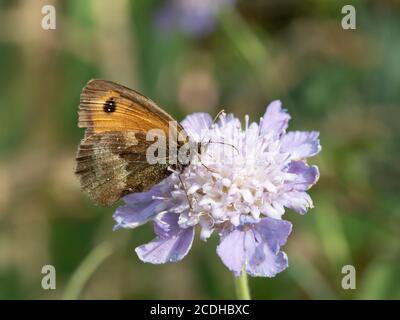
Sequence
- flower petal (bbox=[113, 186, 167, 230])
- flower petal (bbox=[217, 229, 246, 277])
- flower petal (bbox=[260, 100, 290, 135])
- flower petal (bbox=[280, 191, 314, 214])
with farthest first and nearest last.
→ flower petal (bbox=[260, 100, 290, 135]) < flower petal (bbox=[113, 186, 167, 230]) < flower petal (bbox=[280, 191, 314, 214]) < flower petal (bbox=[217, 229, 246, 277])

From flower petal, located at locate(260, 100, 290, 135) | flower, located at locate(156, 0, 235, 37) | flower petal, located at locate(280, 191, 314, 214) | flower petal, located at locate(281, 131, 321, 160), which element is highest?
flower, located at locate(156, 0, 235, 37)

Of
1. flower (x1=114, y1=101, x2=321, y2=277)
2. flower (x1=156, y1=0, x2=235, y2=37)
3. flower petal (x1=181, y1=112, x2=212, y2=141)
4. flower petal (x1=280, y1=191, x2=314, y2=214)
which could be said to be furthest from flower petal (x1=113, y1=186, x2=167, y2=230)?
flower (x1=156, y1=0, x2=235, y2=37)

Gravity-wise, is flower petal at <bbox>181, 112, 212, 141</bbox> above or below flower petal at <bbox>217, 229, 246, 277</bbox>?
above

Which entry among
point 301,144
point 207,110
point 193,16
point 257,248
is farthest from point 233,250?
point 193,16

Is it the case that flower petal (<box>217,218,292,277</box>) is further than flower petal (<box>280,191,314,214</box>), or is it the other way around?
flower petal (<box>280,191,314,214</box>)

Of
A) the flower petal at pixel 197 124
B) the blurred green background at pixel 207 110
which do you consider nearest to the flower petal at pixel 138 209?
the flower petal at pixel 197 124

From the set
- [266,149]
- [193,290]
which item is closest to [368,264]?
[193,290]

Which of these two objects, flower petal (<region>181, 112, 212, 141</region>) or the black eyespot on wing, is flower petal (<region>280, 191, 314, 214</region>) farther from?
the black eyespot on wing
